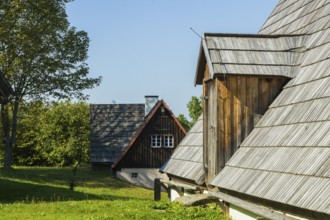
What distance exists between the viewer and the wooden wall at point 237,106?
38.8ft

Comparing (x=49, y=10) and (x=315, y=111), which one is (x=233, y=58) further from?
(x=49, y=10)

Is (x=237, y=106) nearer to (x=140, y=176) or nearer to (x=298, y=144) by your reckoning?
(x=298, y=144)

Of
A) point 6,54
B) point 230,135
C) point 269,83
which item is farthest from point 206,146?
point 6,54

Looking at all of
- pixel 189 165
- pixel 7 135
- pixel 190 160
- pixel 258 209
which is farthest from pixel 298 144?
pixel 7 135

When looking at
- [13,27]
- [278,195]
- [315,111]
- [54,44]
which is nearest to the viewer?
[278,195]

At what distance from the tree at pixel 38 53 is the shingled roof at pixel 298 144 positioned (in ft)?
87.4

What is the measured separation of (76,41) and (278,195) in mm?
33370

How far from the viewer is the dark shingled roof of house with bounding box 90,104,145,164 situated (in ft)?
142

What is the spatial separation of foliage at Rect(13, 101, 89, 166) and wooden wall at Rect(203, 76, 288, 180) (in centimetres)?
2682

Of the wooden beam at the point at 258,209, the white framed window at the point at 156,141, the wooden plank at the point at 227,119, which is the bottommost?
the wooden beam at the point at 258,209

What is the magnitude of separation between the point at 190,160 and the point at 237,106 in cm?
384

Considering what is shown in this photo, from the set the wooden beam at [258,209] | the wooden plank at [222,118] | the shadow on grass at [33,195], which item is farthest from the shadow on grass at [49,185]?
the wooden beam at [258,209]

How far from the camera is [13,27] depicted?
36.2 metres

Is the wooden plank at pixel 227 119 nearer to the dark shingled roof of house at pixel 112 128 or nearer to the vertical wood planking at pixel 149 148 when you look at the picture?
the vertical wood planking at pixel 149 148
